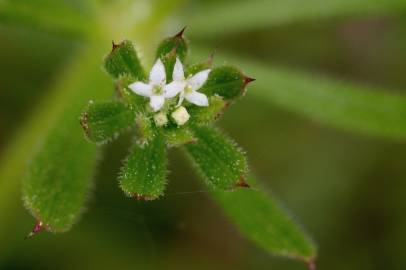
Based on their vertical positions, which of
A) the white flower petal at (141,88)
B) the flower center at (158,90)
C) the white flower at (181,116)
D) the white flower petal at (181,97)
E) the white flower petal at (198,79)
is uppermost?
the white flower petal at (141,88)

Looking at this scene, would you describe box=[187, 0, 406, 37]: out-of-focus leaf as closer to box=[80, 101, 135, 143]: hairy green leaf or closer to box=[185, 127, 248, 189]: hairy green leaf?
box=[185, 127, 248, 189]: hairy green leaf

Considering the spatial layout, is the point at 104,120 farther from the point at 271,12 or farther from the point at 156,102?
the point at 271,12

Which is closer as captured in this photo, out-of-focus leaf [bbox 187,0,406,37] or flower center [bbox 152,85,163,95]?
flower center [bbox 152,85,163,95]

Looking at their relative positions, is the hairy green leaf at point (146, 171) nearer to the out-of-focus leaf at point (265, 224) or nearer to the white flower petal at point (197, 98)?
the white flower petal at point (197, 98)

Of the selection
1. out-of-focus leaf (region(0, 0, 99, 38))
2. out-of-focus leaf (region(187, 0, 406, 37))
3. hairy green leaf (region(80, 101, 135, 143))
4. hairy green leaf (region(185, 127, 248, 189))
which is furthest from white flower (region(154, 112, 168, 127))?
out-of-focus leaf (region(187, 0, 406, 37))

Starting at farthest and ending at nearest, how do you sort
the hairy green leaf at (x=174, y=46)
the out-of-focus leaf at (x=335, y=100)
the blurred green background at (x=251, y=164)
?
the blurred green background at (x=251, y=164) → the out-of-focus leaf at (x=335, y=100) → the hairy green leaf at (x=174, y=46)

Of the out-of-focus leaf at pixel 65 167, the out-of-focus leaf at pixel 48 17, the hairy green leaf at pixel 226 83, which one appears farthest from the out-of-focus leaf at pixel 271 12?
the hairy green leaf at pixel 226 83
